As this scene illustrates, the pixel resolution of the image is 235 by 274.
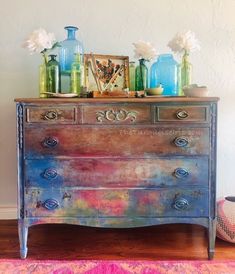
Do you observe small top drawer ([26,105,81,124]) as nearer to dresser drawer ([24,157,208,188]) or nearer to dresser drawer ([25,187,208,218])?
dresser drawer ([24,157,208,188])

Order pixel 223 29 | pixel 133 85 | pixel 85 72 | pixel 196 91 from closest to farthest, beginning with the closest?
pixel 196 91, pixel 85 72, pixel 133 85, pixel 223 29

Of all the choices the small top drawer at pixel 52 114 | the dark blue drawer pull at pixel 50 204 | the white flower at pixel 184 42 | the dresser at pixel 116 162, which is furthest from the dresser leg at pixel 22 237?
the white flower at pixel 184 42

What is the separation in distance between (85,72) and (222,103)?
43.4 inches

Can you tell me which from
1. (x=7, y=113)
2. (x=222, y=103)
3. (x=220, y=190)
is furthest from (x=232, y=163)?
(x=7, y=113)

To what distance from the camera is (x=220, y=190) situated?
8.09 ft

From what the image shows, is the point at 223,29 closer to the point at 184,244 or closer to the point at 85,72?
the point at 85,72

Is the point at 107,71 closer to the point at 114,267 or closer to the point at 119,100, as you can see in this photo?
the point at 119,100

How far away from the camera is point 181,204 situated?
71.1 inches

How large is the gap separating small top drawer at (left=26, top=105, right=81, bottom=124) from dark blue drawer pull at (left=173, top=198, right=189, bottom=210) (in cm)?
76

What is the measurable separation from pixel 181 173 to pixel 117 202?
16.2 inches

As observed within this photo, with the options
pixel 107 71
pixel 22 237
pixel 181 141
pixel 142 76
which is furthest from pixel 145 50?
pixel 22 237

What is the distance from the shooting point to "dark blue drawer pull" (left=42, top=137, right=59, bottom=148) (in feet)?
5.82

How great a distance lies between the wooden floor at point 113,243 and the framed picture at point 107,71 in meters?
1.02

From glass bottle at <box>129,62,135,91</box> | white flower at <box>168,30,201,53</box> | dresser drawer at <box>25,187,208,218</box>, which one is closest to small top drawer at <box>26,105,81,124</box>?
dresser drawer at <box>25,187,208,218</box>
